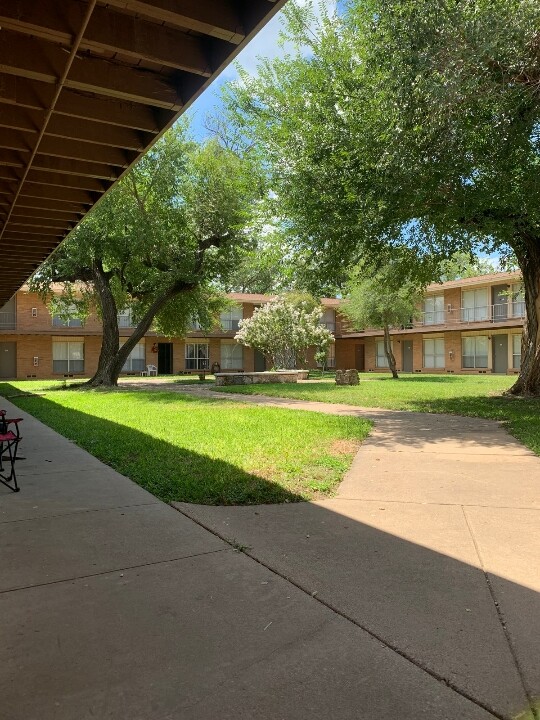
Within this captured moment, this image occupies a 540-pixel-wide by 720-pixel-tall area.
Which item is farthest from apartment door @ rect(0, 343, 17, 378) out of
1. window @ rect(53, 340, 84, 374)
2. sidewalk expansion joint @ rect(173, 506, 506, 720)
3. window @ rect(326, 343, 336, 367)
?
sidewalk expansion joint @ rect(173, 506, 506, 720)

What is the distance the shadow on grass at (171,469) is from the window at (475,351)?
30.9 meters

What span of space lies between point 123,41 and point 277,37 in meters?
10.4

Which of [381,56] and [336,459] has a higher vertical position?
[381,56]

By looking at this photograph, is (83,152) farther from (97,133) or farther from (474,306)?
(474,306)

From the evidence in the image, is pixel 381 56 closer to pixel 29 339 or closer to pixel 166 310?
pixel 166 310

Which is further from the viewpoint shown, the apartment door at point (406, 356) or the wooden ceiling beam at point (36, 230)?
the apartment door at point (406, 356)

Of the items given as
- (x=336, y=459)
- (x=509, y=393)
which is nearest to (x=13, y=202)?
(x=336, y=459)

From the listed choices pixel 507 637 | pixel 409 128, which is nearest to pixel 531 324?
pixel 409 128

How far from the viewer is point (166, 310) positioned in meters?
24.7

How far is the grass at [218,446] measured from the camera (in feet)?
18.3

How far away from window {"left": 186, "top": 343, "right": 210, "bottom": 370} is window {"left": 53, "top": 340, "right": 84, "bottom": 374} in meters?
7.70

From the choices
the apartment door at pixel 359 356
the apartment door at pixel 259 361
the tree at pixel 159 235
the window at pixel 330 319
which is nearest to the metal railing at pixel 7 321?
the tree at pixel 159 235

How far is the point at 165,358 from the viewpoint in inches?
1606

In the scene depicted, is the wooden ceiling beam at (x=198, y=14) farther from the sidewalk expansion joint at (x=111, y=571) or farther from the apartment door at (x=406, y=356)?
the apartment door at (x=406, y=356)
